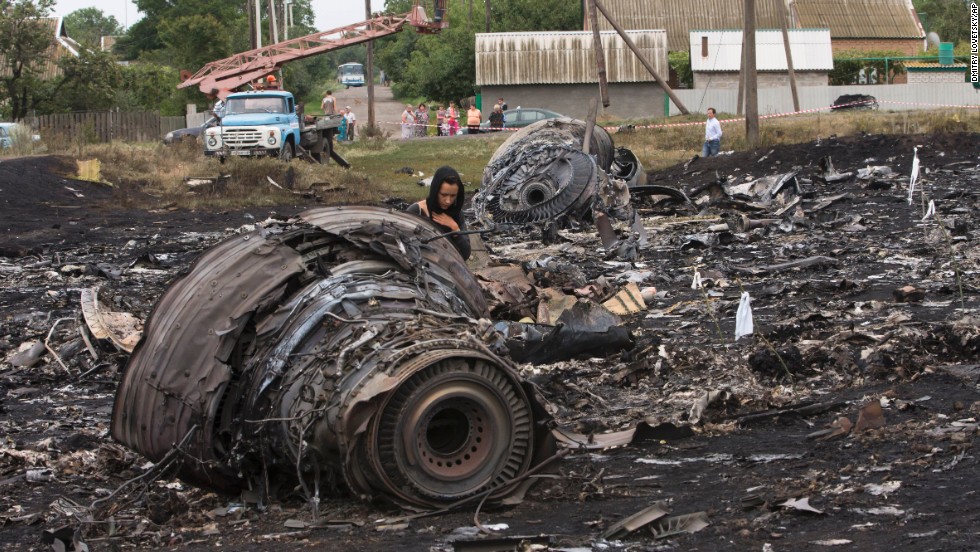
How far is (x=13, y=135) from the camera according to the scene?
28.9 m

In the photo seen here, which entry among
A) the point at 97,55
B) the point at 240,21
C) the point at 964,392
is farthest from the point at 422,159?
the point at 240,21

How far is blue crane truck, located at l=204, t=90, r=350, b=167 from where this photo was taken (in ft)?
89.1

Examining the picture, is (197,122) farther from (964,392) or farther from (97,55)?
(964,392)

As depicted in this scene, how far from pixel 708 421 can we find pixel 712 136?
21101 millimetres

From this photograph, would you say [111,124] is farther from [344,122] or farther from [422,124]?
[422,124]

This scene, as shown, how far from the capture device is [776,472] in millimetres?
5426

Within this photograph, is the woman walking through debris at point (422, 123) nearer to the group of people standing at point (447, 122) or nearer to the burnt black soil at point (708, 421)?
the group of people standing at point (447, 122)

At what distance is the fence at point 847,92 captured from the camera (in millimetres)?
39719

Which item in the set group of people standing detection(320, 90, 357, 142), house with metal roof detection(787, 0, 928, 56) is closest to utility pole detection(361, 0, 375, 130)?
group of people standing detection(320, 90, 357, 142)

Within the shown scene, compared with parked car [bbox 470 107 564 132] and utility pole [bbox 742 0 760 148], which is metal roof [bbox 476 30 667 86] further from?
utility pole [bbox 742 0 760 148]

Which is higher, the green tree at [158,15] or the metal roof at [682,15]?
the green tree at [158,15]

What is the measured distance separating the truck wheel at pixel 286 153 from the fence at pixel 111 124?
7697 mm

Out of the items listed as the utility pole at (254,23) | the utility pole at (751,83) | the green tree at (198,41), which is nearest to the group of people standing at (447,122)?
the utility pole at (254,23)

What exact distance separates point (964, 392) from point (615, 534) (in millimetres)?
2784
